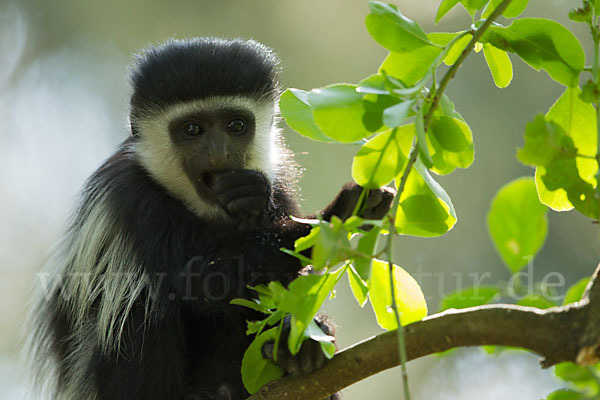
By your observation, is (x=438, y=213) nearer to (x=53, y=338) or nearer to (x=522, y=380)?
(x=53, y=338)

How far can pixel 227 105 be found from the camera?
10.4ft

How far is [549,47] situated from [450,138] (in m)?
0.29

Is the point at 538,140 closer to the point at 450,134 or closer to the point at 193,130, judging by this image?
the point at 450,134

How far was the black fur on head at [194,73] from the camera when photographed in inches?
123

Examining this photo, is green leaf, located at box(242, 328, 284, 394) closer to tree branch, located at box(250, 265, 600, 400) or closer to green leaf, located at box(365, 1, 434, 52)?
tree branch, located at box(250, 265, 600, 400)

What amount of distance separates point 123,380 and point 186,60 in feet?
4.40

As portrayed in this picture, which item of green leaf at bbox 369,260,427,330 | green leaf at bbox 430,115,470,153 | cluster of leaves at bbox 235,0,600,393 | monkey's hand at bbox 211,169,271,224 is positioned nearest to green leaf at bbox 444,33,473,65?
cluster of leaves at bbox 235,0,600,393

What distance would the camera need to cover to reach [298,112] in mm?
1748

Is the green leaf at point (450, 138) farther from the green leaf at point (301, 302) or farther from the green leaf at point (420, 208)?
the green leaf at point (301, 302)

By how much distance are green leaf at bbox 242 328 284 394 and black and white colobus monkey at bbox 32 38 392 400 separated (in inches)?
25.8

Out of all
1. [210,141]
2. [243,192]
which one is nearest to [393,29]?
[243,192]

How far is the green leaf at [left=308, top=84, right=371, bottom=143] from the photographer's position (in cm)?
137

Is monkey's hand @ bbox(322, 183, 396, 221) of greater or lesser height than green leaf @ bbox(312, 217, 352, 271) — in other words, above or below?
above

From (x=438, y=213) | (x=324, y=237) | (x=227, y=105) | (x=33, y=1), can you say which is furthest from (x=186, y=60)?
(x=33, y=1)
